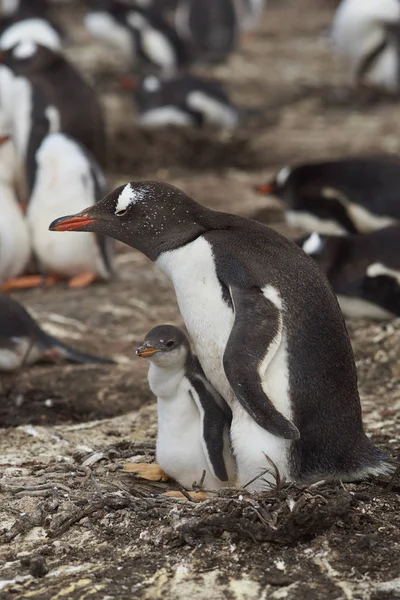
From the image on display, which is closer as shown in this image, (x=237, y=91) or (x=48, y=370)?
(x=48, y=370)

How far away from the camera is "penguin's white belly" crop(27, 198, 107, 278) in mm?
7746

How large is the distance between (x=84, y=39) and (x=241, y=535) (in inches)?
536

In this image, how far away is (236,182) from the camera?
429 inches

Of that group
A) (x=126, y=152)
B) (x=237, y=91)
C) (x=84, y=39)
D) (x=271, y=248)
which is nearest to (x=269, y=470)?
(x=271, y=248)

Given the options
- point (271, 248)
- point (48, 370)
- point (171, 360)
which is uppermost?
point (271, 248)

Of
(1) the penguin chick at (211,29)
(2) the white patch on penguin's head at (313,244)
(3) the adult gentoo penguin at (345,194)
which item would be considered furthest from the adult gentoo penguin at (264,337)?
(1) the penguin chick at (211,29)

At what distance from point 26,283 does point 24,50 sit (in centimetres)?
253

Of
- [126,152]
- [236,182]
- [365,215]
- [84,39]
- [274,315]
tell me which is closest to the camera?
[274,315]

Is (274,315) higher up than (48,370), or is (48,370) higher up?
(274,315)

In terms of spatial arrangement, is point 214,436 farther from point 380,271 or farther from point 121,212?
point 380,271

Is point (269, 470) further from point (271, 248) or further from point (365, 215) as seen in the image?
point (365, 215)

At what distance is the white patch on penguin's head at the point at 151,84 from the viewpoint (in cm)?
1290

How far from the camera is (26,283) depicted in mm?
7867

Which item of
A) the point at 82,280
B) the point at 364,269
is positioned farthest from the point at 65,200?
the point at 364,269
